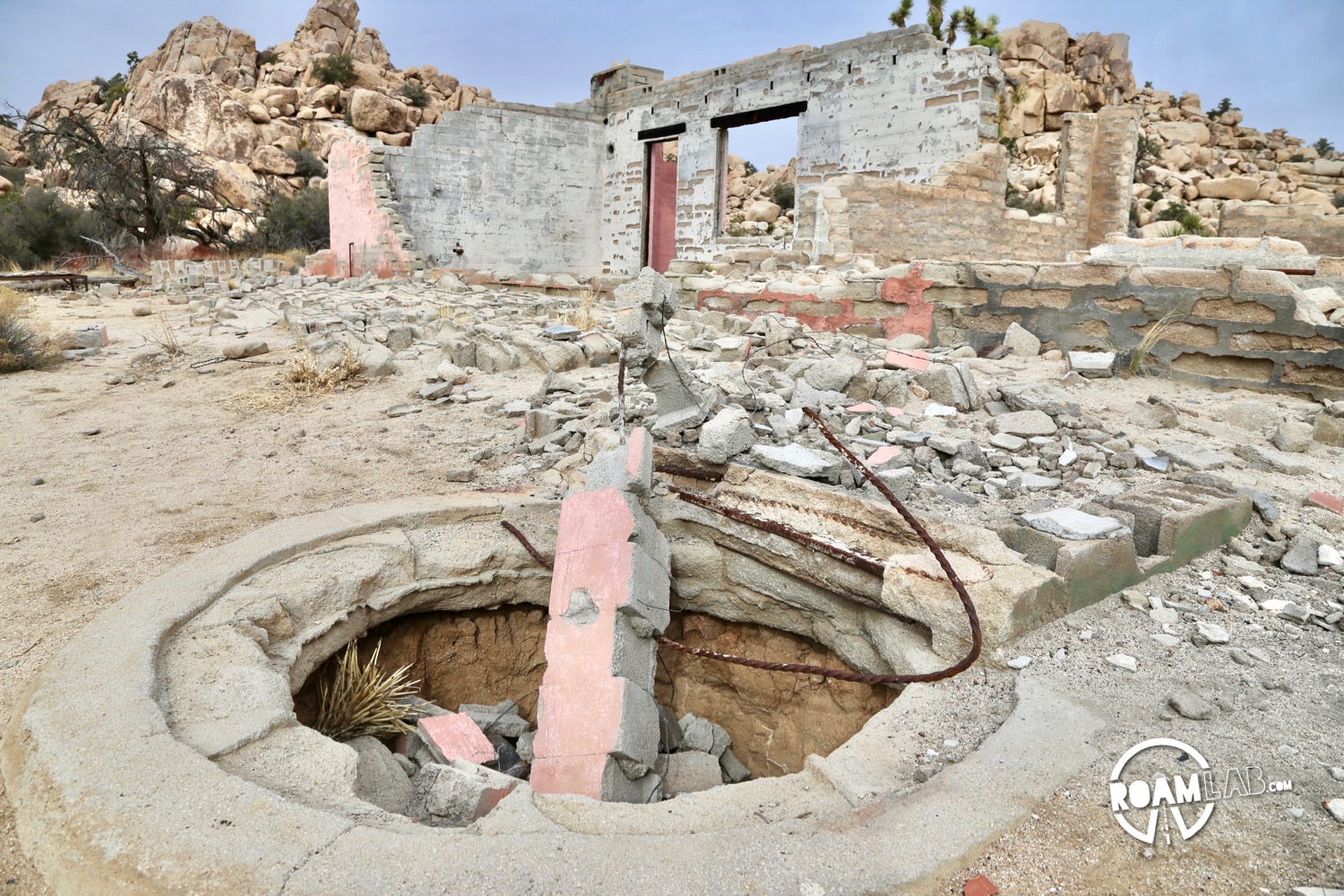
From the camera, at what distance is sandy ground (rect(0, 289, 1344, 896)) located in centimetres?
157

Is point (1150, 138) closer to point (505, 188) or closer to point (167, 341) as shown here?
point (505, 188)

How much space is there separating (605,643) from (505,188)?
13.7 metres

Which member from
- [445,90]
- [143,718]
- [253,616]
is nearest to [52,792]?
[143,718]

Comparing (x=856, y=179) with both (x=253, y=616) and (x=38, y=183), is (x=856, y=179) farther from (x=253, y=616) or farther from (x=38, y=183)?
(x=38, y=183)

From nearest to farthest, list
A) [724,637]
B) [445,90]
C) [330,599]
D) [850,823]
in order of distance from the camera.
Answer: [850,823] → [330,599] → [724,637] → [445,90]

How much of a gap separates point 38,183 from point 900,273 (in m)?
26.1

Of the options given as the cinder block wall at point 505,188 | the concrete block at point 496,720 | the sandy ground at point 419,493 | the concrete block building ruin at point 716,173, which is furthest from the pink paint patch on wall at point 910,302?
the cinder block wall at point 505,188

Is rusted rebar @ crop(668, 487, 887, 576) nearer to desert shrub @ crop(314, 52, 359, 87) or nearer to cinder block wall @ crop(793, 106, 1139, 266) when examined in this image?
cinder block wall @ crop(793, 106, 1139, 266)

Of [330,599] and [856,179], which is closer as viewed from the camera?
[330,599]

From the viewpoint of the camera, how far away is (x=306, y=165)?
24250 mm

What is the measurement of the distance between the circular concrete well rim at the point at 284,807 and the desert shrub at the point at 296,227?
1829 cm

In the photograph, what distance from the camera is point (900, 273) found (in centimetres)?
614

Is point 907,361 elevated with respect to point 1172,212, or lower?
lower

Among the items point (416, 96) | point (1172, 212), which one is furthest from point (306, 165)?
point (1172, 212)
